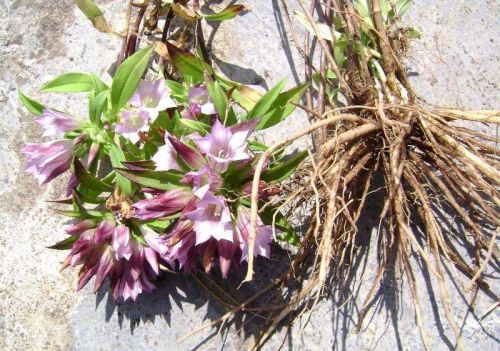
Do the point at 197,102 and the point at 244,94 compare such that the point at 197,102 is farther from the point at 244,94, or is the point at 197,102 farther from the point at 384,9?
the point at 384,9

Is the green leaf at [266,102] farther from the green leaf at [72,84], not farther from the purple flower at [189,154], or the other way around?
the green leaf at [72,84]

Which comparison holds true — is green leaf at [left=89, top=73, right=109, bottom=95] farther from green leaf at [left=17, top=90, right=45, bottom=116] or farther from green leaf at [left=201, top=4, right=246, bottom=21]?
green leaf at [left=201, top=4, right=246, bottom=21]

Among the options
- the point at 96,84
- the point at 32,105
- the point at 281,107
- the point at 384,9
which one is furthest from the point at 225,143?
the point at 384,9

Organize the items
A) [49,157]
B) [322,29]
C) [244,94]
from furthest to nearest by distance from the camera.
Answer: [322,29]
[244,94]
[49,157]

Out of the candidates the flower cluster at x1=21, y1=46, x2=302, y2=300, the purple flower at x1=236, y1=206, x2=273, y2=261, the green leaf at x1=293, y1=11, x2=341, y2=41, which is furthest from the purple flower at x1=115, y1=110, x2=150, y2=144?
the green leaf at x1=293, y1=11, x2=341, y2=41

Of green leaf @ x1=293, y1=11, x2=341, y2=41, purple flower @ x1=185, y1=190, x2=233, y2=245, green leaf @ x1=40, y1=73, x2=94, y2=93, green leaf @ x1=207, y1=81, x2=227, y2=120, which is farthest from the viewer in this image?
green leaf @ x1=293, y1=11, x2=341, y2=41

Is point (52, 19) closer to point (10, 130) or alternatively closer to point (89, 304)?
point (10, 130)
